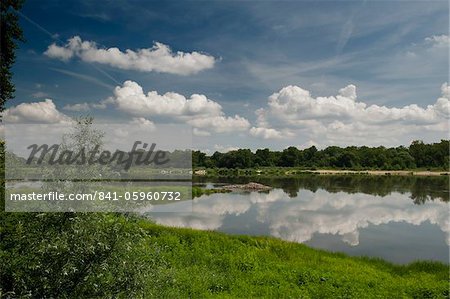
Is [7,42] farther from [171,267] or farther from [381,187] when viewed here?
[381,187]

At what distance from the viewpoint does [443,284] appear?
20609 millimetres

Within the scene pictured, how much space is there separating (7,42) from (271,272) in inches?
874

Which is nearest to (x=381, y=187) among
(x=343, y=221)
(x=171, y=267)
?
(x=343, y=221)

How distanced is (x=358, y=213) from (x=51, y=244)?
48579 millimetres

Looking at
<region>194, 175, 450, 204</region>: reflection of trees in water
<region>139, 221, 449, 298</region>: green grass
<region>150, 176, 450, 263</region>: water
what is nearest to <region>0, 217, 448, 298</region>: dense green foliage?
<region>139, 221, 449, 298</region>: green grass

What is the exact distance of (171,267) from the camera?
2066 cm

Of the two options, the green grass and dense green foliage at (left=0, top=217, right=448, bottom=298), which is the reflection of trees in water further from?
dense green foliage at (left=0, top=217, right=448, bottom=298)

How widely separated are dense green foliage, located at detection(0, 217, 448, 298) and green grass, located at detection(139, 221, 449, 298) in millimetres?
56

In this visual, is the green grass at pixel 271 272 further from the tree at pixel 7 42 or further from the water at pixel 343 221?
the tree at pixel 7 42

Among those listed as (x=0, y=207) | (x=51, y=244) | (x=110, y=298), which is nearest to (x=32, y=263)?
(x=51, y=244)

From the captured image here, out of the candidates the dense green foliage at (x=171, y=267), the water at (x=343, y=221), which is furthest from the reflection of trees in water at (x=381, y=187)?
the dense green foliage at (x=171, y=267)

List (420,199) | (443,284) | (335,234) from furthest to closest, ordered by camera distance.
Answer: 1. (420,199)
2. (335,234)
3. (443,284)

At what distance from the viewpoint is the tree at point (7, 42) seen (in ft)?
80.4

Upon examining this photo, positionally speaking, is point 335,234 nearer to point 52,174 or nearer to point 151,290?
point 151,290
